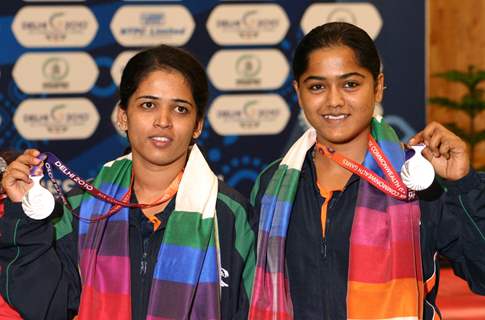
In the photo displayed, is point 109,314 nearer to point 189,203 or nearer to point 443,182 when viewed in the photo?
point 189,203

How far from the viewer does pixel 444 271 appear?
5.02m

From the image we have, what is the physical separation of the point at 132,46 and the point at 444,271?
2.38 metres

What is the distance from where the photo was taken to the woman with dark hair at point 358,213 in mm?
2221

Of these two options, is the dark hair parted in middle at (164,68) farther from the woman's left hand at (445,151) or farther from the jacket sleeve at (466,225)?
the jacket sleeve at (466,225)

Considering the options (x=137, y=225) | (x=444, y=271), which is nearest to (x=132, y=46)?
(x=444, y=271)

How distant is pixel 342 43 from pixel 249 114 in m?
3.51

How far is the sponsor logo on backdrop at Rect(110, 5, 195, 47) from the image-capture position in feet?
18.5

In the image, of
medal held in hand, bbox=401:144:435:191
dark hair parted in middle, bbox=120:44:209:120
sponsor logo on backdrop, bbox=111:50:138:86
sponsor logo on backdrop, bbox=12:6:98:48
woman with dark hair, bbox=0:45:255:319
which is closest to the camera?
medal held in hand, bbox=401:144:435:191

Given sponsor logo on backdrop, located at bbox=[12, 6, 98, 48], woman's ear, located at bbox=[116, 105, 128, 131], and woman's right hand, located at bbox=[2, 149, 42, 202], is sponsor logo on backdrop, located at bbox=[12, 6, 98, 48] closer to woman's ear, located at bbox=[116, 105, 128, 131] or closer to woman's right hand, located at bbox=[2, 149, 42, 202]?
woman's ear, located at bbox=[116, 105, 128, 131]

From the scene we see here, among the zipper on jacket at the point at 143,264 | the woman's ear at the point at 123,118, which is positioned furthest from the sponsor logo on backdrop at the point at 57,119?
the zipper on jacket at the point at 143,264

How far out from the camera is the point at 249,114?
5867mm

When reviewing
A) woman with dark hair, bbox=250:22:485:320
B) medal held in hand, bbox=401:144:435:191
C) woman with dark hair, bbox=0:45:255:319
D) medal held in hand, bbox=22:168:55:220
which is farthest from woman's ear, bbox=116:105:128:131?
medal held in hand, bbox=401:144:435:191

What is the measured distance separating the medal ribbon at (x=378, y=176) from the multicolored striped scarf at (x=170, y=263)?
13.8 inches

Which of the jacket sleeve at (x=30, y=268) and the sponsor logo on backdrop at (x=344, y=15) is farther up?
the sponsor logo on backdrop at (x=344, y=15)
